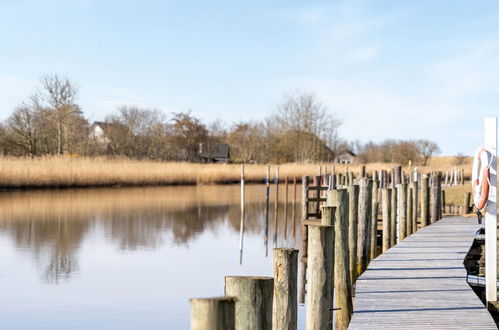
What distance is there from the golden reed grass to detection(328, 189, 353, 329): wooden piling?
2729 centimetres

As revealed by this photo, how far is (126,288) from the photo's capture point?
12.4 meters

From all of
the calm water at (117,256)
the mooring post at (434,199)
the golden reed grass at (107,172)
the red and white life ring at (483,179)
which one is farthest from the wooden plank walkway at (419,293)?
the golden reed grass at (107,172)

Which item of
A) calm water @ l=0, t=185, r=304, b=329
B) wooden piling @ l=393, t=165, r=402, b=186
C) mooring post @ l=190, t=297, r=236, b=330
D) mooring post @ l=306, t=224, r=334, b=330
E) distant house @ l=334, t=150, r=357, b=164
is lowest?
calm water @ l=0, t=185, r=304, b=329

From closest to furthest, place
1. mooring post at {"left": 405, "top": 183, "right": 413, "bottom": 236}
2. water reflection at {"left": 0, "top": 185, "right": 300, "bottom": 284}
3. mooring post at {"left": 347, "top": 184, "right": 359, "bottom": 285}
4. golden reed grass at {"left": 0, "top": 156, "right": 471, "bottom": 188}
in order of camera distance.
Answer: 1. mooring post at {"left": 347, "top": 184, "right": 359, "bottom": 285}
2. mooring post at {"left": 405, "top": 183, "right": 413, "bottom": 236}
3. water reflection at {"left": 0, "top": 185, "right": 300, "bottom": 284}
4. golden reed grass at {"left": 0, "top": 156, "right": 471, "bottom": 188}

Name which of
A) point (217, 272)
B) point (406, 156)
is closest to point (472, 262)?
point (217, 272)

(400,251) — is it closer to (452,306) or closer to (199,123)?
(452,306)

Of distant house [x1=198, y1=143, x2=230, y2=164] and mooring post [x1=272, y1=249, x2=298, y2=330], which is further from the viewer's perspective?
distant house [x1=198, y1=143, x2=230, y2=164]

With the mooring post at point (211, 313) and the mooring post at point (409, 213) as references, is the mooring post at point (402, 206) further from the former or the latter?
the mooring post at point (211, 313)

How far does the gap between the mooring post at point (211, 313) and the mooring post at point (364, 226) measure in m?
7.53

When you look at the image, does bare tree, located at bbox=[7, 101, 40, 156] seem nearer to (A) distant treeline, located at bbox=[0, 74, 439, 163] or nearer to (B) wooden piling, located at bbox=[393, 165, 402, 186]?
(A) distant treeline, located at bbox=[0, 74, 439, 163]

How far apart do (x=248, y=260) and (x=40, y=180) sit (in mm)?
20143

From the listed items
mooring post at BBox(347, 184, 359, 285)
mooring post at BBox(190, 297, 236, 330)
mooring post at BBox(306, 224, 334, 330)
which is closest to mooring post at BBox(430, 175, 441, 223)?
mooring post at BBox(347, 184, 359, 285)

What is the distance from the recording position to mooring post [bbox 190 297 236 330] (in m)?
2.89

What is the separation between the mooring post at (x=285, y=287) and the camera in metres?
5.23
